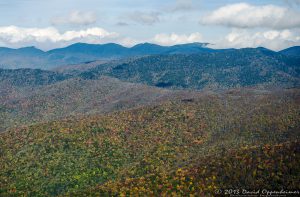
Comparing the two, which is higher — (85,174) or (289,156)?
(289,156)

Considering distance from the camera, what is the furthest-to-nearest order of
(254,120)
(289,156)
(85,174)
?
(254,120) → (85,174) → (289,156)

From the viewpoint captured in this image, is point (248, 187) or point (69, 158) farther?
point (69, 158)

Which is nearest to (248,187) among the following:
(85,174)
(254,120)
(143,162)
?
(143,162)

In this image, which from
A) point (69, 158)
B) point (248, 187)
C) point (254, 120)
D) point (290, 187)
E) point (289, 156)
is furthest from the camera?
point (254, 120)

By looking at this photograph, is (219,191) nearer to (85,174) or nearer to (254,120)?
(85,174)

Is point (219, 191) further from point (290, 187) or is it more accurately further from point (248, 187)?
point (290, 187)

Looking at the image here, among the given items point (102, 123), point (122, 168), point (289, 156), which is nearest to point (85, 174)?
point (122, 168)
